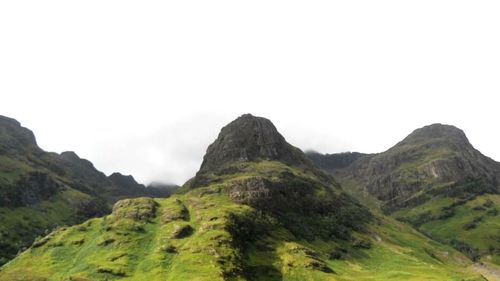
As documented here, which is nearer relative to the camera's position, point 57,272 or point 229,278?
point 229,278

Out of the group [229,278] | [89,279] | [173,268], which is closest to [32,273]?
[89,279]

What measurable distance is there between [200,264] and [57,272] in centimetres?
6154

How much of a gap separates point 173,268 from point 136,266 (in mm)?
16399

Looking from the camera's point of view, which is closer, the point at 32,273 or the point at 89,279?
the point at 89,279

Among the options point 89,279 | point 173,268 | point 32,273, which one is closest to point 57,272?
point 32,273

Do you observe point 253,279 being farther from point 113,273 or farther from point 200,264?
point 113,273

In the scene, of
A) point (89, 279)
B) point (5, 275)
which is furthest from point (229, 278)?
point (5, 275)

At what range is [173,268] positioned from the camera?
7584 inches

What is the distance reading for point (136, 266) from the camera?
643ft

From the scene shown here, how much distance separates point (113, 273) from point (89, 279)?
952cm

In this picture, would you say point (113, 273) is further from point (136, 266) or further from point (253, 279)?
point (253, 279)

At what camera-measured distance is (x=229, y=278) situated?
186125mm

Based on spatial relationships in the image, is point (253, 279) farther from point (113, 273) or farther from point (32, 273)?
→ point (32, 273)

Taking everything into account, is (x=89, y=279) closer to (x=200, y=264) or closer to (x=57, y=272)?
(x=57, y=272)
